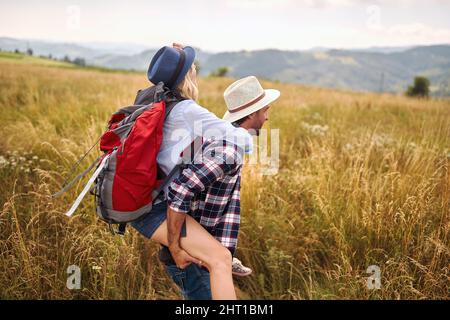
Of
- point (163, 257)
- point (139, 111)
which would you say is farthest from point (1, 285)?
point (139, 111)

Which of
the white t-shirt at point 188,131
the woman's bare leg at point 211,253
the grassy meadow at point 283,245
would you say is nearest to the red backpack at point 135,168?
the white t-shirt at point 188,131

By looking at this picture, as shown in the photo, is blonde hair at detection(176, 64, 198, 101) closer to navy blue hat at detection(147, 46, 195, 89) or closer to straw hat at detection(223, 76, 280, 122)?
navy blue hat at detection(147, 46, 195, 89)

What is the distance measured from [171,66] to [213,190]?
604 mm

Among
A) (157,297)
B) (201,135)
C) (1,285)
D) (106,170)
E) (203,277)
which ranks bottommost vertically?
(157,297)

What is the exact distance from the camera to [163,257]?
71.4 inches

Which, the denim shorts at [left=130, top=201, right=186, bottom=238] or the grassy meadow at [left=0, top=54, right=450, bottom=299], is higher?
the denim shorts at [left=130, top=201, right=186, bottom=238]

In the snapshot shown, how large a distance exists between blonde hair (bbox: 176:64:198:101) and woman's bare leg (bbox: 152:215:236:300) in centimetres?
58

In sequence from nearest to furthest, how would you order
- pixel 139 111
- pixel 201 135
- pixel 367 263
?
pixel 201 135, pixel 139 111, pixel 367 263

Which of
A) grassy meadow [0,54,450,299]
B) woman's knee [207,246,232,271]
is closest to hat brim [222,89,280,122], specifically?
woman's knee [207,246,232,271]

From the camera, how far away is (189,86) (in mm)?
1804

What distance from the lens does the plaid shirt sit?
162 centimetres
